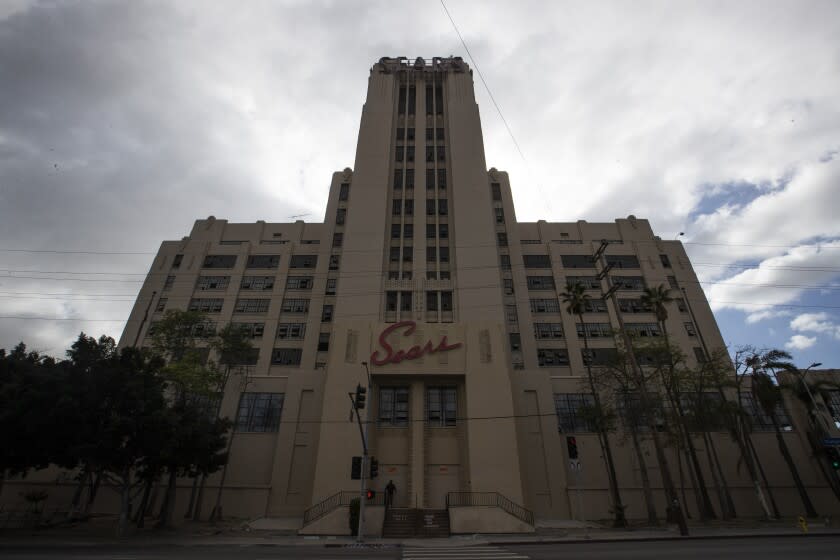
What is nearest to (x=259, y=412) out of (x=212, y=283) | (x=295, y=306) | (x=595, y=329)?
(x=295, y=306)

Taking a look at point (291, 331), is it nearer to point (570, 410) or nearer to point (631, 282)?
point (570, 410)

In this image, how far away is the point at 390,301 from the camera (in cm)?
4144

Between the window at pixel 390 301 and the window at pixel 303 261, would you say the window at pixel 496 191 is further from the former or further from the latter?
the window at pixel 303 261

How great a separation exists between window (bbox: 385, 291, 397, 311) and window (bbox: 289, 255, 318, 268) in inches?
667

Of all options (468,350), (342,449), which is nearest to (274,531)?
(342,449)

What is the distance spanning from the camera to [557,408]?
39719 mm

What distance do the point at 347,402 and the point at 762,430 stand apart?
128 feet

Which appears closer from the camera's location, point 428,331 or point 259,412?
point 428,331

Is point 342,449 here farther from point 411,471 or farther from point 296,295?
point 296,295

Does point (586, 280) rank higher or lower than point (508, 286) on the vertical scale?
higher

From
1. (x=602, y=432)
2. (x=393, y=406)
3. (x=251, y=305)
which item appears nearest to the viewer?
(x=602, y=432)

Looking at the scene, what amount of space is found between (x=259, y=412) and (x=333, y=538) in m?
17.5

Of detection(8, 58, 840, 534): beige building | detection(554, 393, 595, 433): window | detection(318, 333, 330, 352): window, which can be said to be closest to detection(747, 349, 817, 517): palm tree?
detection(8, 58, 840, 534): beige building

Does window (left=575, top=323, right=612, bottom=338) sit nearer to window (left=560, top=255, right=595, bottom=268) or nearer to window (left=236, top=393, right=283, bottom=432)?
window (left=560, top=255, right=595, bottom=268)
